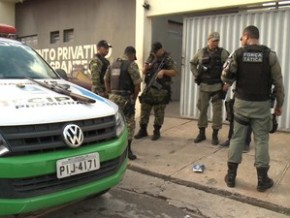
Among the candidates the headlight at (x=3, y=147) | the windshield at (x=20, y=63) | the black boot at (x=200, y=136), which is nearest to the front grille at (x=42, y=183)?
the headlight at (x=3, y=147)

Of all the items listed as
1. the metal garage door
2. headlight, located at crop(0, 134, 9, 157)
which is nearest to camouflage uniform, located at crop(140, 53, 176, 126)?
the metal garage door

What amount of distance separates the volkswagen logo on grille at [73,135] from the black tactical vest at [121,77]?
2.61m

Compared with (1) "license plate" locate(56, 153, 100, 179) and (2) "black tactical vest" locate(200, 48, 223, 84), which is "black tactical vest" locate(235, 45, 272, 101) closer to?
(2) "black tactical vest" locate(200, 48, 223, 84)

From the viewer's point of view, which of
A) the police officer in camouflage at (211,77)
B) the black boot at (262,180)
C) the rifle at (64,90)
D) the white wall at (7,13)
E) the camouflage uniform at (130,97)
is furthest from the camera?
the white wall at (7,13)

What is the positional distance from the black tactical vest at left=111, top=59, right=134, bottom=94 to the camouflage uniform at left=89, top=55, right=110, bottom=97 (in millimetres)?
819

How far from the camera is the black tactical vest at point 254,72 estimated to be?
15.4ft

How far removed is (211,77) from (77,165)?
151 inches

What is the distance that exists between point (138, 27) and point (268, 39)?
3.08 m

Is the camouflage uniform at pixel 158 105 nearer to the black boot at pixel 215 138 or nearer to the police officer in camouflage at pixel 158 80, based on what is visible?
the police officer in camouflage at pixel 158 80

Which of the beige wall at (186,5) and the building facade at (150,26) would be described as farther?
the beige wall at (186,5)

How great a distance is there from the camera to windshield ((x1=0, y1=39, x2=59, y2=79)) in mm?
4461

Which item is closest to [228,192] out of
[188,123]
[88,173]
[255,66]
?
[255,66]

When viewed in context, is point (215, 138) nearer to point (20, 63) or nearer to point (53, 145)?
point (20, 63)

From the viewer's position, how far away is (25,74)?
4543 mm
